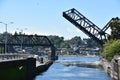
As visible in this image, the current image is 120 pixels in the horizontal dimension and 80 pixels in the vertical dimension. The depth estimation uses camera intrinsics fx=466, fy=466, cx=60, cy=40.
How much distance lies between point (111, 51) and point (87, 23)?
7170 millimetres

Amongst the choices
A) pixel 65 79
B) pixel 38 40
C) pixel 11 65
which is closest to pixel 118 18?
pixel 65 79

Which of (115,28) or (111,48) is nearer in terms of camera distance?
(111,48)

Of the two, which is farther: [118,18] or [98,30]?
[118,18]

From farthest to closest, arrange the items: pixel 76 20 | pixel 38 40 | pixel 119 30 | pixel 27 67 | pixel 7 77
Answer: pixel 38 40 < pixel 119 30 < pixel 76 20 < pixel 27 67 < pixel 7 77

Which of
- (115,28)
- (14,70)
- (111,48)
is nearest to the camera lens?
(14,70)

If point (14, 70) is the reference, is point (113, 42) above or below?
above

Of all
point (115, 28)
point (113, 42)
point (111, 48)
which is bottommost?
point (111, 48)

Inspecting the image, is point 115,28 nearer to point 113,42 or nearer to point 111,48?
point 113,42

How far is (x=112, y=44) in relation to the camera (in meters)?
87.6

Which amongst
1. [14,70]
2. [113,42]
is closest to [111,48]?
[113,42]

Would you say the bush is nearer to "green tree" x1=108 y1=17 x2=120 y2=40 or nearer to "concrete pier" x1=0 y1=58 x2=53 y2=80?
"green tree" x1=108 y1=17 x2=120 y2=40

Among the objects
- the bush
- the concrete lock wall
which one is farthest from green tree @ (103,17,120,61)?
the concrete lock wall

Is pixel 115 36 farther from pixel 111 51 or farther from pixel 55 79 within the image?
pixel 55 79

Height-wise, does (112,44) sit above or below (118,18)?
below
